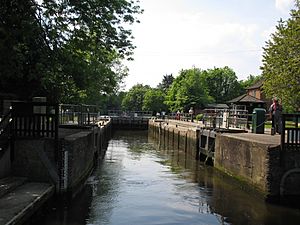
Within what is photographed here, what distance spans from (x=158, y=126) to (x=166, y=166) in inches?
1102

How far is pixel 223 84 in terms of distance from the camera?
103 metres

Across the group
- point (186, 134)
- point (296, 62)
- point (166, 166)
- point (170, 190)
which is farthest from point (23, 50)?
point (296, 62)

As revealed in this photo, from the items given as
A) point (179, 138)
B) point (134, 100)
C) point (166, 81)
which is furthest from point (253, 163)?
point (166, 81)

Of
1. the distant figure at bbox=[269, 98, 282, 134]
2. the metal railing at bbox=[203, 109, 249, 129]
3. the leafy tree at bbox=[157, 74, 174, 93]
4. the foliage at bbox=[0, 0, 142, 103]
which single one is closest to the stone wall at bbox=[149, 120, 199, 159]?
the metal railing at bbox=[203, 109, 249, 129]

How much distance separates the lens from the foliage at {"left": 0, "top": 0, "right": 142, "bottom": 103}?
11.9 meters

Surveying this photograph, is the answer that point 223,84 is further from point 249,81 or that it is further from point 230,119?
point 230,119

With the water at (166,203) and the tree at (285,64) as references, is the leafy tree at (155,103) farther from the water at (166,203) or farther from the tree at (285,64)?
the water at (166,203)

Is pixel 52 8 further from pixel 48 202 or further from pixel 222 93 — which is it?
pixel 222 93

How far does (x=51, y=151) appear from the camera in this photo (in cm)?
1213

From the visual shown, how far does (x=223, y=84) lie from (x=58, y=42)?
92.5 m

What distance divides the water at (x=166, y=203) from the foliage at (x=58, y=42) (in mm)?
3950

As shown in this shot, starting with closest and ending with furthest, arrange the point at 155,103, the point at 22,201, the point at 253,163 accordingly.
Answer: the point at 22,201 < the point at 253,163 < the point at 155,103

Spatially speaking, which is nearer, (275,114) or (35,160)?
(35,160)

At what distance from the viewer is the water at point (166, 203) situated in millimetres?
11086
